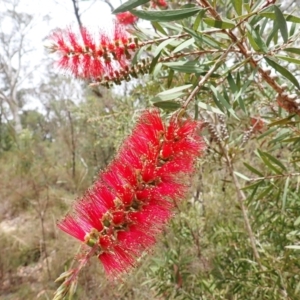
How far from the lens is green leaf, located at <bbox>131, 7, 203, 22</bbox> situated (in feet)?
1.48

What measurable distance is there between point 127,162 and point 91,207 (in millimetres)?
81

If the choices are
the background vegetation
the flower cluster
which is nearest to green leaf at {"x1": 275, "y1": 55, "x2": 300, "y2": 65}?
the background vegetation

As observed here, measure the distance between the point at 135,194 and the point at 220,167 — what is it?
2.90 ft

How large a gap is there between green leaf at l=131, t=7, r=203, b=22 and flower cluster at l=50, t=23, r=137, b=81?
0.89ft

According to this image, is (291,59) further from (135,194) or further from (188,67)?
(135,194)

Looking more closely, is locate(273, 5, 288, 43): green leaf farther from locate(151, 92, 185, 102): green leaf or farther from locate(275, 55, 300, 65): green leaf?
locate(151, 92, 185, 102): green leaf

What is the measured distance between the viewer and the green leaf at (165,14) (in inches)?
17.7

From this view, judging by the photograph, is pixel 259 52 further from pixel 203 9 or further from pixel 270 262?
pixel 270 262

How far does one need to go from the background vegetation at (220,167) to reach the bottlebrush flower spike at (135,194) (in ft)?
0.23

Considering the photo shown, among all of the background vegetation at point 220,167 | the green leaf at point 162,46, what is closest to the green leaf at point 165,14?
the background vegetation at point 220,167

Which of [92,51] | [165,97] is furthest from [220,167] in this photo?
[165,97]

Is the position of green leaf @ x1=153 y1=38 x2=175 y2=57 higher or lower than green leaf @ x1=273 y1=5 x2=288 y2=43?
higher

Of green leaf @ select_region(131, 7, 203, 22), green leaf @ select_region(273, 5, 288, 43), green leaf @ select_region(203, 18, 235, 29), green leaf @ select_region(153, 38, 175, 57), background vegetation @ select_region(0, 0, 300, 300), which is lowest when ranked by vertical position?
background vegetation @ select_region(0, 0, 300, 300)

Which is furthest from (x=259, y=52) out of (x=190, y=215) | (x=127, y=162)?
(x=190, y=215)
